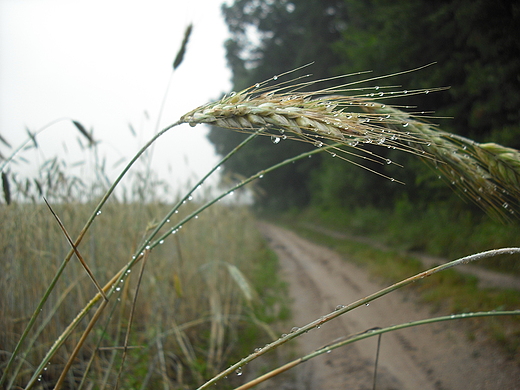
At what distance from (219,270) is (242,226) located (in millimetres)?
1190

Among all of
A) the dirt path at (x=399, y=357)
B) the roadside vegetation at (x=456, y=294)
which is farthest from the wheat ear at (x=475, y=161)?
the dirt path at (x=399, y=357)

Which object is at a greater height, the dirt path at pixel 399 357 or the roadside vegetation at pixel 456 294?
the dirt path at pixel 399 357

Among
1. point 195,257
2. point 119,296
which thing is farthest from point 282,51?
point 119,296

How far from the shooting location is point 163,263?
3.12m

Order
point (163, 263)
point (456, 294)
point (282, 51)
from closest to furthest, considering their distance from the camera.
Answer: point (163, 263) < point (456, 294) < point (282, 51)

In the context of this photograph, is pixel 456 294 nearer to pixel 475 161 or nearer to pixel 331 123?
pixel 475 161

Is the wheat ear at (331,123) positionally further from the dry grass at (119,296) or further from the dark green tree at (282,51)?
the dark green tree at (282,51)

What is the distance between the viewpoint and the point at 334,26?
16688 mm

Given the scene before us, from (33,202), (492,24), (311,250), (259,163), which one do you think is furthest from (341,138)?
(259,163)

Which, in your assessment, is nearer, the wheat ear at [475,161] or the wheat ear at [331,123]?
the wheat ear at [331,123]

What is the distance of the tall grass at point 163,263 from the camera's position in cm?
90

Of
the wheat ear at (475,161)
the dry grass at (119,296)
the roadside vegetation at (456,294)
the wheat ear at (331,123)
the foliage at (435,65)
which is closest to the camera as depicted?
the wheat ear at (331,123)

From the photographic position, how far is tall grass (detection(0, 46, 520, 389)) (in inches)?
35.3

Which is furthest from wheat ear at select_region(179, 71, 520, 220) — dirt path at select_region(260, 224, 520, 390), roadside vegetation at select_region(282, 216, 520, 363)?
dirt path at select_region(260, 224, 520, 390)
